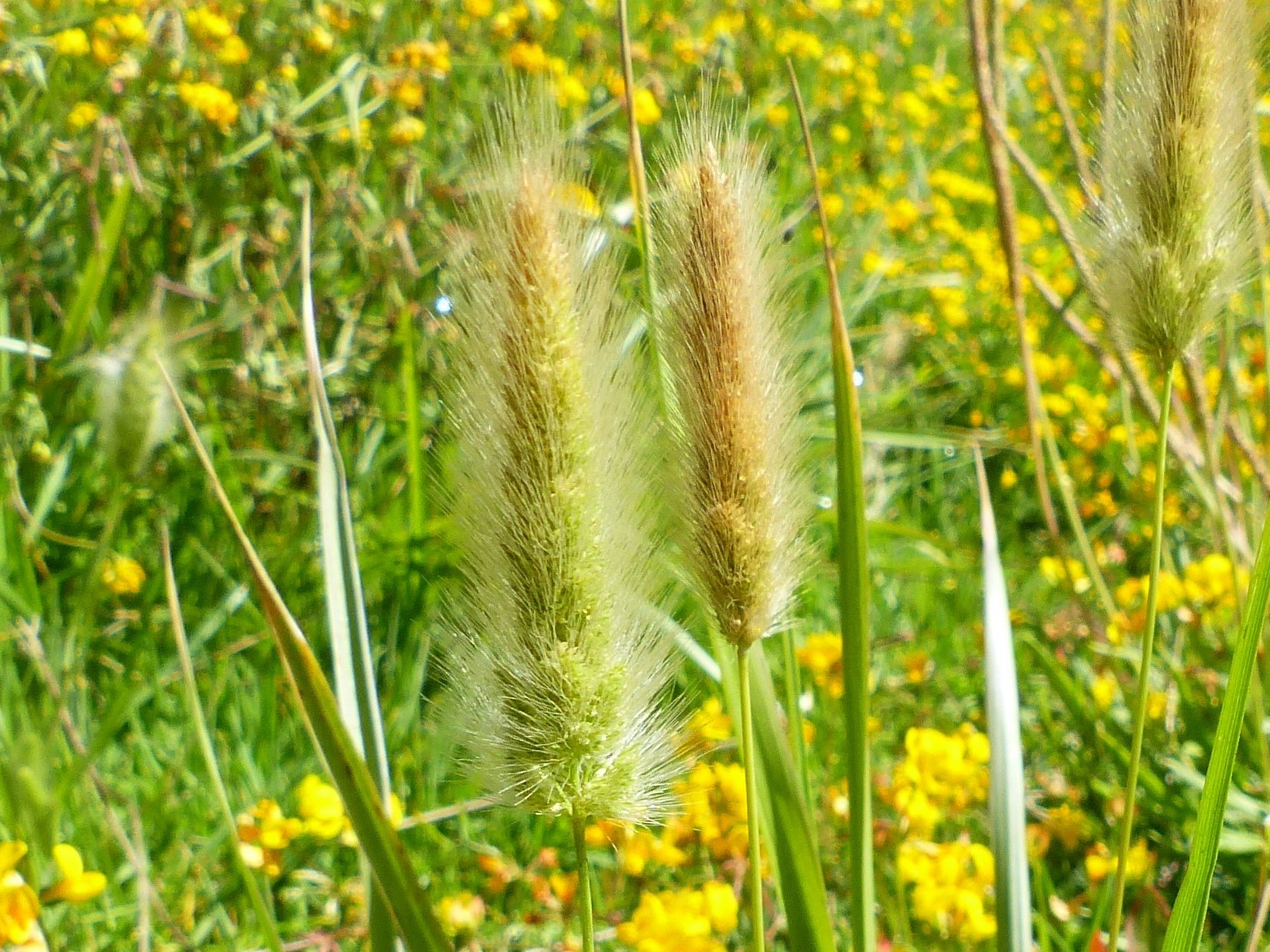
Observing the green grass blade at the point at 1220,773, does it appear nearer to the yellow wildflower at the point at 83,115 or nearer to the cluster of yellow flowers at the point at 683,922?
the cluster of yellow flowers at the point at 683,922

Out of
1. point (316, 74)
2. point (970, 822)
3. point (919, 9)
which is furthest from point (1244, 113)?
point (919, 9)

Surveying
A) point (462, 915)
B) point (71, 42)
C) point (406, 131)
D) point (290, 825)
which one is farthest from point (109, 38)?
point (462, 915)

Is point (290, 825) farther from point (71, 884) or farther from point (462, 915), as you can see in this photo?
point (71, 884)

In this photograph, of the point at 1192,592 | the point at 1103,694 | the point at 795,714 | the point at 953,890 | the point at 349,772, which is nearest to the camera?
the point at 349,772

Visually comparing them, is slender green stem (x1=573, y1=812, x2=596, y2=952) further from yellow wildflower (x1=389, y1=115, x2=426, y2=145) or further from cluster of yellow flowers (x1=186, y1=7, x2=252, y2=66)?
cluster of yellow flowers (x1=186, y1=7, x2=252, y2=66)

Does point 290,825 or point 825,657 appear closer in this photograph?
point 290,825

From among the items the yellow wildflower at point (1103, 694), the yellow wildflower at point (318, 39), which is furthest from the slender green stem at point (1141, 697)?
the yellow wildflower at point (318, 39)

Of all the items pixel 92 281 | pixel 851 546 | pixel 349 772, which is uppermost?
pixel 92 281
